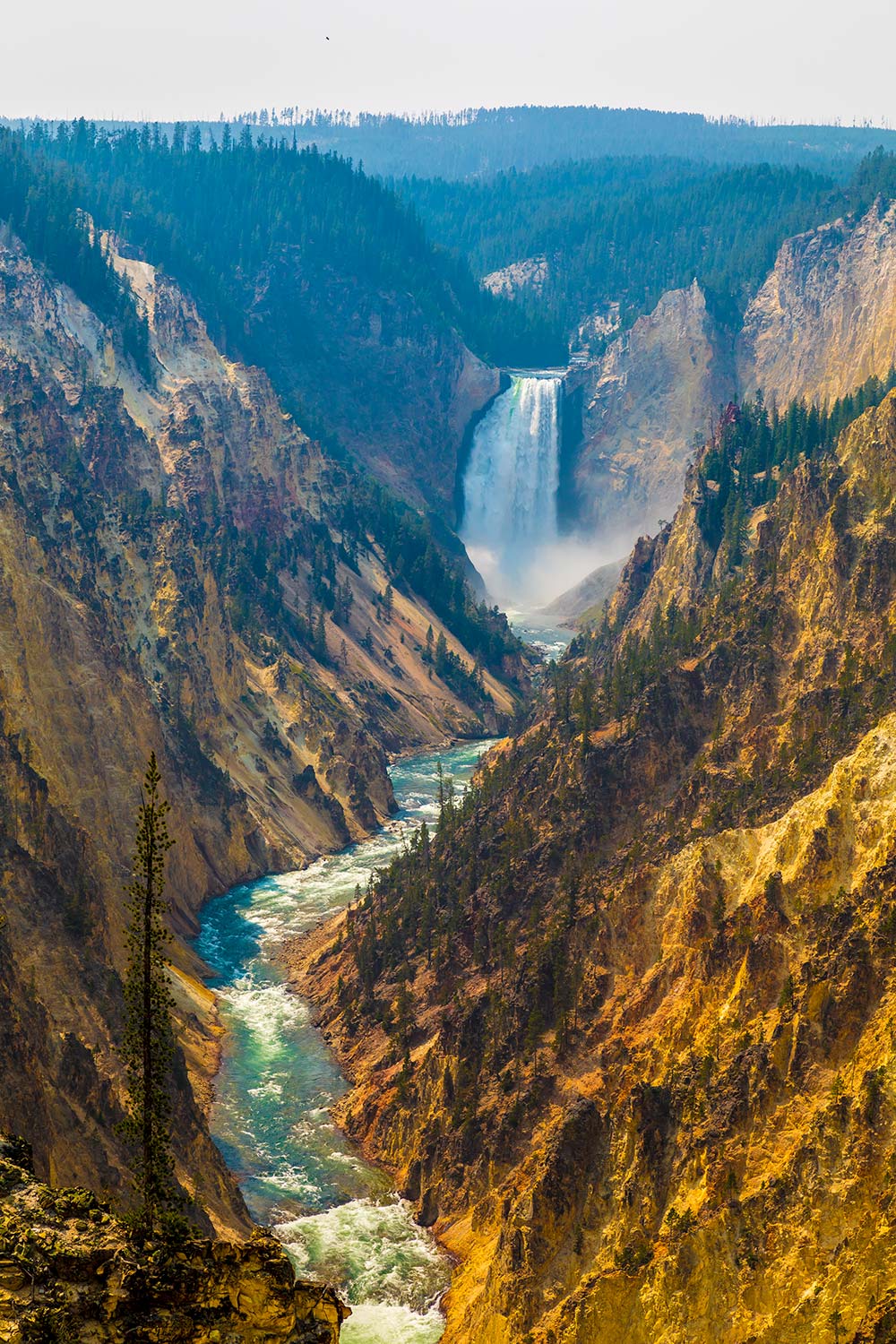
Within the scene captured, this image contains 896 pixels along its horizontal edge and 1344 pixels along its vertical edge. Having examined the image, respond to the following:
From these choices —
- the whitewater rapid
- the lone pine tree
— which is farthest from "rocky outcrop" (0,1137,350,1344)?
the whitewater rapid

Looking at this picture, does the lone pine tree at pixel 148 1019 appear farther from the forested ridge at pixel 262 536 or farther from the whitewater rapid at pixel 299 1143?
the forested ridge at pixel 262 536

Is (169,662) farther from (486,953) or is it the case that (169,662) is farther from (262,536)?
(262,536)

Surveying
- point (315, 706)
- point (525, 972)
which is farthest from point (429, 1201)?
point (315, 706)

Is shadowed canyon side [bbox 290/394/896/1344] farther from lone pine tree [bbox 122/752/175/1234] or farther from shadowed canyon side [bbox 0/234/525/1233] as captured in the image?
lone pine tree [bbox 122/752/175/1234]

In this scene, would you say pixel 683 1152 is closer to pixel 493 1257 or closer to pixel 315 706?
pixel 493 1257

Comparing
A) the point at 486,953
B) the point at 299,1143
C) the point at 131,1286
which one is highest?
the point at 131,1286

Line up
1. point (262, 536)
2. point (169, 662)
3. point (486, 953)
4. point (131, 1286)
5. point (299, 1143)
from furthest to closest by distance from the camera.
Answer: point (262, 536) < point (169, 662) < point (486, 953) < point (299, 1143) < point (131, 1286)

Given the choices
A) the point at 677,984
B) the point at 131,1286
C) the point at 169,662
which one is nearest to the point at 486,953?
the point at 677,984
